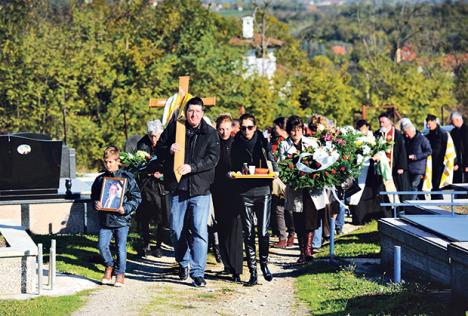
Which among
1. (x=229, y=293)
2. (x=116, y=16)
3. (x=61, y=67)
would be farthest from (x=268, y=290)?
(x=116, y=16)

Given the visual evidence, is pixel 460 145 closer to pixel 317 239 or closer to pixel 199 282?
pixel 317 239

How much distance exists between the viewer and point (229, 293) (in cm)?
1172

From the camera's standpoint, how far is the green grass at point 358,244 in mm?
14312

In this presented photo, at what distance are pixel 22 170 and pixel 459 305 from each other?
8.56 metres

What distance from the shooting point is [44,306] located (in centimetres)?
1040

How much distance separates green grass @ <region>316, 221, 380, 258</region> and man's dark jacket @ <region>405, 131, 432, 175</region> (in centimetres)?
125

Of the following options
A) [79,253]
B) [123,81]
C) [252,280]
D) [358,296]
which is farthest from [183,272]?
[123,81]

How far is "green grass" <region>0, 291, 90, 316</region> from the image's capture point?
10078mm

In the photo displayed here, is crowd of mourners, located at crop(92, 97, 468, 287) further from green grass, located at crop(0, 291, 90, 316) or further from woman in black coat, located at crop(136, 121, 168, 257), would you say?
green grass, located at crop(0, 291, 90, 316)

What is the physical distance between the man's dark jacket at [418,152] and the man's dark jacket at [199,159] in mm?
6613

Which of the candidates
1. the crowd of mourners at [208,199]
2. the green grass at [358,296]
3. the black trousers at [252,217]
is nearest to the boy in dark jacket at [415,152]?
the crowd of mourners at [208,199]

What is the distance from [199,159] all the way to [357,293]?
7.91 ft

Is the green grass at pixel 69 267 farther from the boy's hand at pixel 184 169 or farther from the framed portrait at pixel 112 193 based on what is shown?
the boy's hand at pixel 184 169

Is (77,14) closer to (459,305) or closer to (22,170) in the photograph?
(22,170)
